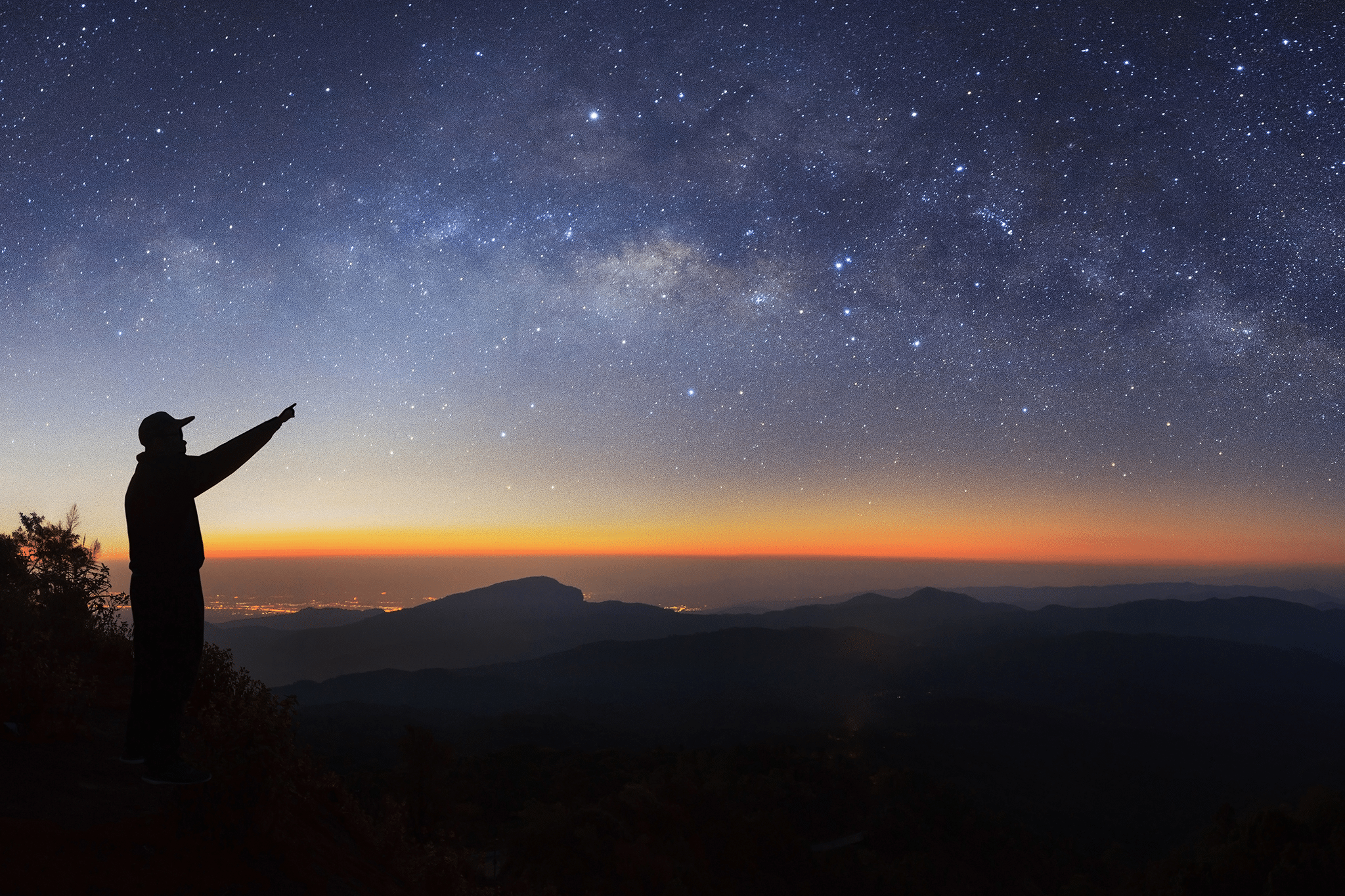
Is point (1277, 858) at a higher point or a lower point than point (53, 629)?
lower

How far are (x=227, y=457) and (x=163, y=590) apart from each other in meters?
1.18

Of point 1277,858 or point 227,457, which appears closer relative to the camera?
point 227,457

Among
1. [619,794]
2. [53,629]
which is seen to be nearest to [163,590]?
[53,629]

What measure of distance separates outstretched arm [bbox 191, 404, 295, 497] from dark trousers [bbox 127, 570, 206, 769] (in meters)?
0.80

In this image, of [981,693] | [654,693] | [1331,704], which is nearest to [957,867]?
[654,693]

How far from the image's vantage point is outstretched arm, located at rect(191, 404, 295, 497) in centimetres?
539

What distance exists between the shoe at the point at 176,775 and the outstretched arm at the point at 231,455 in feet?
7.16

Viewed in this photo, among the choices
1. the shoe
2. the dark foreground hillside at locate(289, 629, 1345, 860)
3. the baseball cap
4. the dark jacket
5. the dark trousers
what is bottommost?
the dark foreground hillside at locate(289, 629, 1345, 860)

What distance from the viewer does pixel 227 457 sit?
5.47 m

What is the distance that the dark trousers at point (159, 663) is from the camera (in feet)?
16.4

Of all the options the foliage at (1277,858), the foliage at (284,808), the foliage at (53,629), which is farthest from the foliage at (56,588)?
the foliage at (1277,858)

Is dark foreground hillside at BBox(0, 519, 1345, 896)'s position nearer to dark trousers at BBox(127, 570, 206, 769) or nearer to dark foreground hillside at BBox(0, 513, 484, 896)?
dark foreground hillside at BBox(0, 513, 484, 896)

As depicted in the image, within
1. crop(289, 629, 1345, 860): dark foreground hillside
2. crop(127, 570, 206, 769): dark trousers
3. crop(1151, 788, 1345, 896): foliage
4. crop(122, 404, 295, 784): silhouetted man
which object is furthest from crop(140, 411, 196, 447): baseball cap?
crop(289, 629, 1345, 860): dark foreground hillside

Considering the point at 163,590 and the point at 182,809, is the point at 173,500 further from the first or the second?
the point at 182,809
